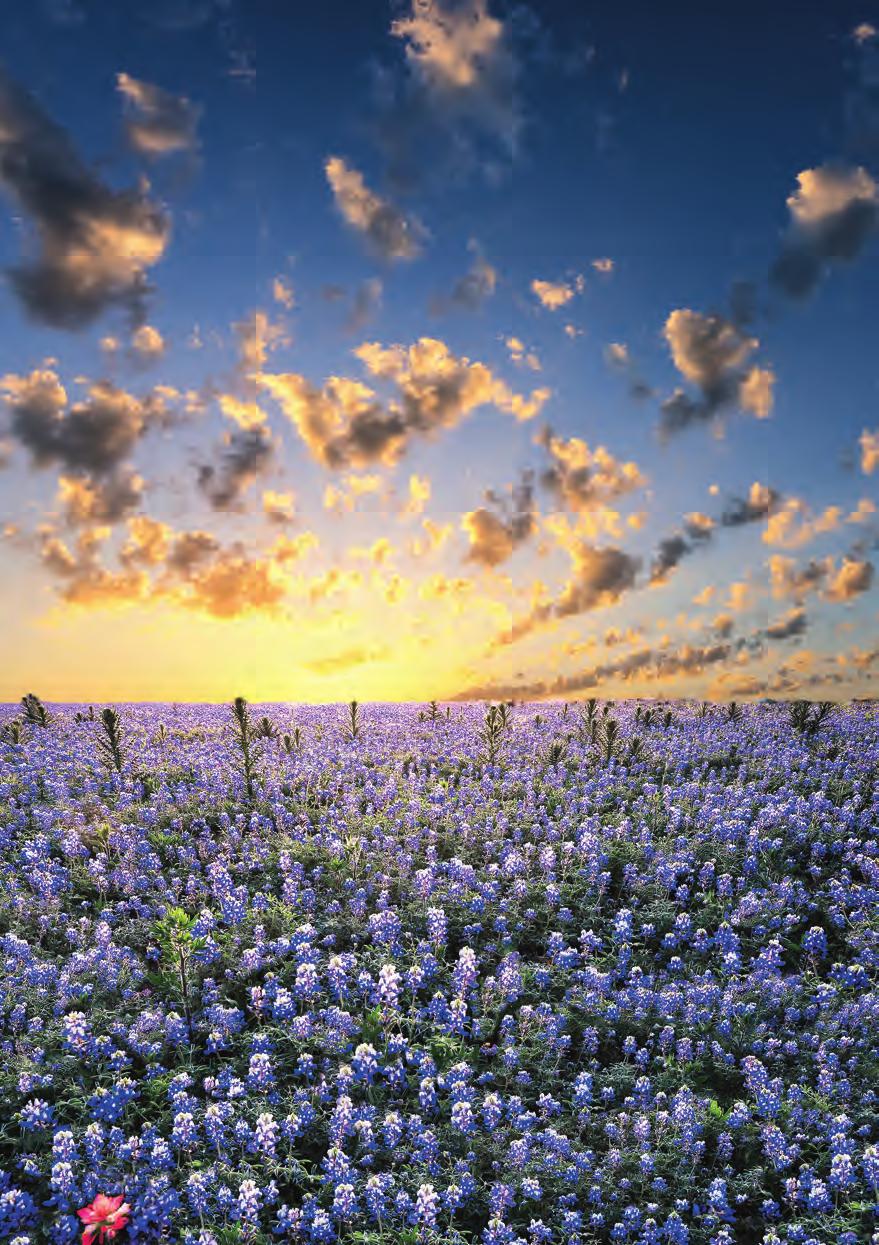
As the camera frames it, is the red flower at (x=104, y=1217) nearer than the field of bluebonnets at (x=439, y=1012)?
Yes

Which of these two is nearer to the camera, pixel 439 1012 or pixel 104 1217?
pixel 104 1217

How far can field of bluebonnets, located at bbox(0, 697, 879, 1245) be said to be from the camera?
563 cm

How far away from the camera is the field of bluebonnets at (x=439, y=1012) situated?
5.63 metres

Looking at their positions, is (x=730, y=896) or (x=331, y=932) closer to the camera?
(x=331, y=932)

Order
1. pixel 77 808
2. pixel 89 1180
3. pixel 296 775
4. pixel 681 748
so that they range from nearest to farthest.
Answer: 1. pixel 89 1180
2. pixel 77 808
3. pixel 296 775
4. pixel 681 748

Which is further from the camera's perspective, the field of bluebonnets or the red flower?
the field of bluebonnets

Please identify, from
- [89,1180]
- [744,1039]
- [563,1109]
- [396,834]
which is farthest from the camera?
[396,834]

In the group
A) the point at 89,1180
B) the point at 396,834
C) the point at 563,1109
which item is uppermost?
the point at 396,834

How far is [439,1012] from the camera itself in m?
7.29

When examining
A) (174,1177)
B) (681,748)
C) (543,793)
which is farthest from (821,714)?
(174,1177)

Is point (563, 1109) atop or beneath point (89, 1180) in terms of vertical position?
beneath

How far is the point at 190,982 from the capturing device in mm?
7945

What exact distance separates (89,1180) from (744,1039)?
5664 millimetres

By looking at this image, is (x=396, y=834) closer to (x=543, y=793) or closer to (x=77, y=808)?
(x=543, y=793)
